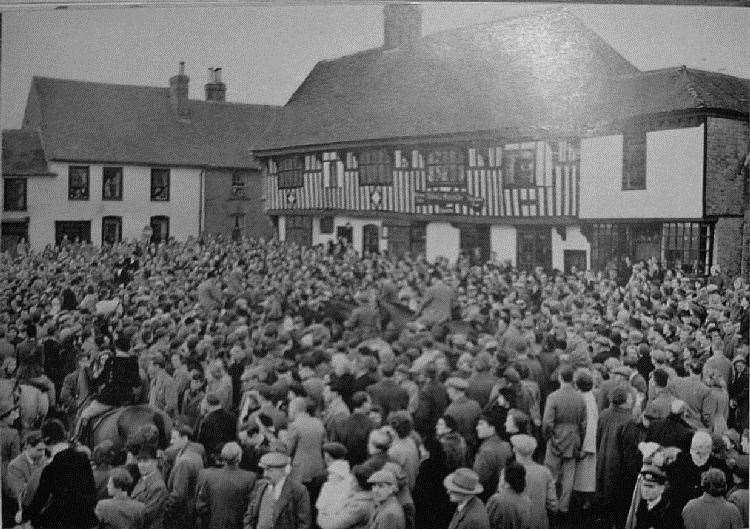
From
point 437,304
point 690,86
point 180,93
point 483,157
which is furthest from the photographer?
point 180,93

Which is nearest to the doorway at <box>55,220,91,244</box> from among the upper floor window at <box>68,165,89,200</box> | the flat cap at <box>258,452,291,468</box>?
the upper floor window at <box>68,165,89,200</box>

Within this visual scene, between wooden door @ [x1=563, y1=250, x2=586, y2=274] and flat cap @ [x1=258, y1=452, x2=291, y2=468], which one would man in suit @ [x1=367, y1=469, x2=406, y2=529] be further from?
wooden door @ [x1=563, y1=250, x2=586, y2=274]

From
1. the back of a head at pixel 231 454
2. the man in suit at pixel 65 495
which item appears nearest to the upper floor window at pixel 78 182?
the man in suit at pixel 65 495

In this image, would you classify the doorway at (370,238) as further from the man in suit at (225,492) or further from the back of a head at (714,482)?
the back of a head at (714,482)

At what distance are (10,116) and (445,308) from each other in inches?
124

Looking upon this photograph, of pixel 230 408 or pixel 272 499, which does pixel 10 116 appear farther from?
pixel 272 499

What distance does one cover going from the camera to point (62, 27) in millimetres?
4852

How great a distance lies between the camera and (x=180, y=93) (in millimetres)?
5238

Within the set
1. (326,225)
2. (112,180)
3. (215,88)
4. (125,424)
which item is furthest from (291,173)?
(125,424)

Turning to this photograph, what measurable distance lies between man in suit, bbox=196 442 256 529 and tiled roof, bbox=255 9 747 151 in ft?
7.89

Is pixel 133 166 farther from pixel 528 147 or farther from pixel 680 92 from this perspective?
pixel 680 92

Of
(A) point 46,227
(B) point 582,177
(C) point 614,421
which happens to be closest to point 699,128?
(B) point 582,177

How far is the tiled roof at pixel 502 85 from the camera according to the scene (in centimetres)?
479

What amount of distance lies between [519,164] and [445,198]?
22.0 inches
